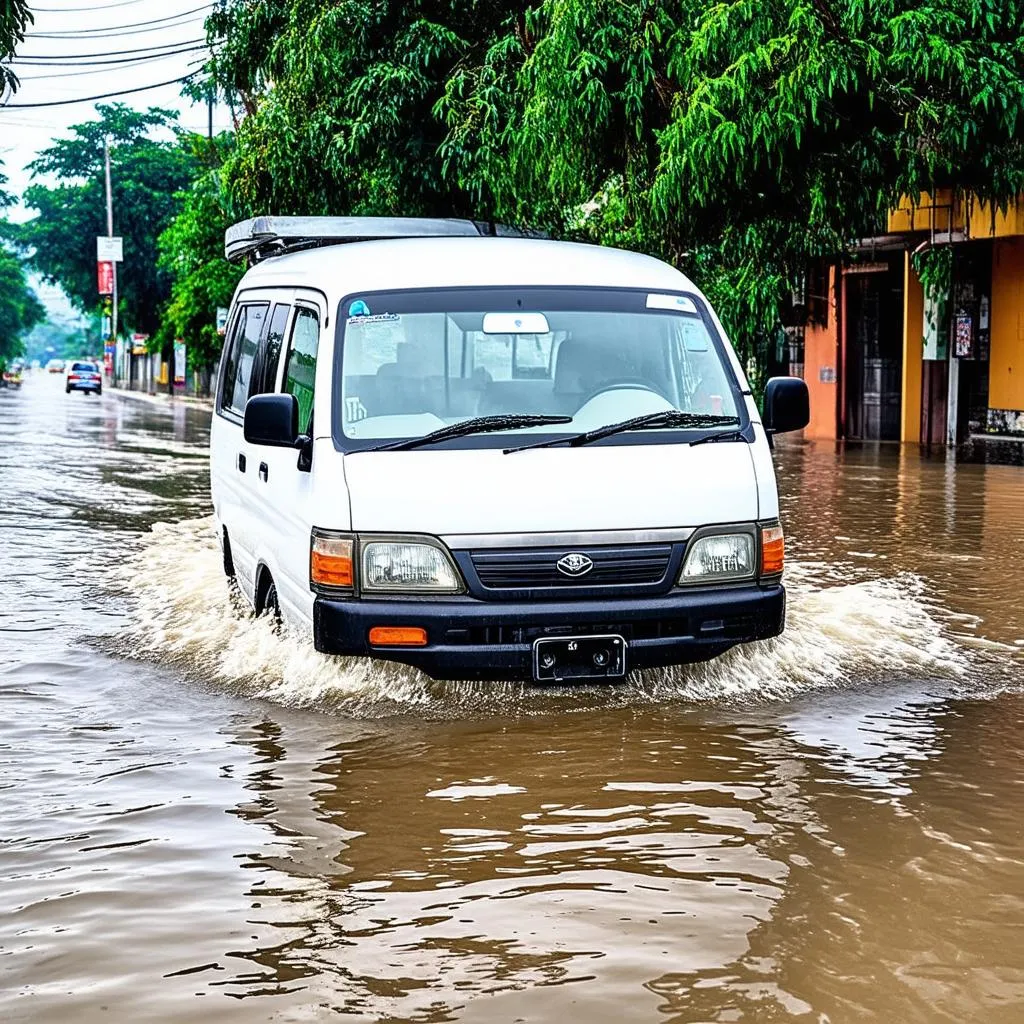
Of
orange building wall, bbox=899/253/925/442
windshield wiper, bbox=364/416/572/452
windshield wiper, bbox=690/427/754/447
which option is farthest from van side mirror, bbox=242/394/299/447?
orange building wall, bbox=899/253/925/442

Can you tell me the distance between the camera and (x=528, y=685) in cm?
716

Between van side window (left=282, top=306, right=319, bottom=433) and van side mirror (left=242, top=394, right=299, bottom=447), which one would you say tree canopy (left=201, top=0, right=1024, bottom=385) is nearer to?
van side window (left=282, top=306, right=319, bottom=433)

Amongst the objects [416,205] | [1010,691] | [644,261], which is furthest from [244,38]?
[1010,691]

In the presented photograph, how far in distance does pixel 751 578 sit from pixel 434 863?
242cm

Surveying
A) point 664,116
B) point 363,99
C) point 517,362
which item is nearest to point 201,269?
point 363,99

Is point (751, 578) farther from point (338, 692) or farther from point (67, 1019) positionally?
point (67, 1019)

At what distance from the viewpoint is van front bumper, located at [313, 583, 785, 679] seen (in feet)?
22.3

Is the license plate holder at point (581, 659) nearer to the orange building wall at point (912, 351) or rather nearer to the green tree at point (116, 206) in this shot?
the orange building wall at point (912, 351)

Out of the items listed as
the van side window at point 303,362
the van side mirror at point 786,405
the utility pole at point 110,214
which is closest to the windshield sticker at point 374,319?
the van side window at point 303,362

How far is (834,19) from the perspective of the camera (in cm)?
1606

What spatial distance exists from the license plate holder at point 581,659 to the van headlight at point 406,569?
1.42ft

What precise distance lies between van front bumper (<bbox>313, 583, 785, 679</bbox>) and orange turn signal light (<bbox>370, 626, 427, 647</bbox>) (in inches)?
0.7

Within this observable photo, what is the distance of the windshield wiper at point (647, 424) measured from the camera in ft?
23.5

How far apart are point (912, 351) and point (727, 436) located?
22439mm
